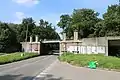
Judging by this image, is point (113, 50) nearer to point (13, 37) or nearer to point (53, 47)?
point (13, 37)

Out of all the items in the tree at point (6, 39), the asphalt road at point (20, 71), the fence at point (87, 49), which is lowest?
the asphalt road at point (20, 71)

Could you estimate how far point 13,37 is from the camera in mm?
110375

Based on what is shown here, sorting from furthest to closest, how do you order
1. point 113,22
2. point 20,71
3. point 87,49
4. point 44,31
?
point 44,31 < point 113,22 < point 87,49 < point 20,71

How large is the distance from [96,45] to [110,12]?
88.1 feet

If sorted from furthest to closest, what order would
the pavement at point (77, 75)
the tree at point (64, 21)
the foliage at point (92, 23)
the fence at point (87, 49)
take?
1. the tree at point (64, 21)
2. the foliage at point (92, 23)
3. the fence at point (87, 49)
4. the pavement at point (77, 75)

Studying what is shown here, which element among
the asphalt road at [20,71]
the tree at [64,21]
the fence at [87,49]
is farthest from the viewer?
the tree at [64,21]

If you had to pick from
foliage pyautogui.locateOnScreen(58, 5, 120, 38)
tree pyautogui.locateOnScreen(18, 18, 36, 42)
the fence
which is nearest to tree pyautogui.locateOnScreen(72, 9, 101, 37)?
foliage pyautogui.locateOnScreen(58, 5, 120, 38)

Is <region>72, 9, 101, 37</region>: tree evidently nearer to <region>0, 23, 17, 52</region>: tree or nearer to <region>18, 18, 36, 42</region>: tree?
<region>0, 23, 17, 52</region>: tree

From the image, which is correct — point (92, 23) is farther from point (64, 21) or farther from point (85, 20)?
point (64, 21)

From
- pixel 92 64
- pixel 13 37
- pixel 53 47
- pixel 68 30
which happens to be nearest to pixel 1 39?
pixel 13 37

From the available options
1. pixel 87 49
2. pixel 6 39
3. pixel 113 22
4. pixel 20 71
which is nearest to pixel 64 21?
pixel 6 39

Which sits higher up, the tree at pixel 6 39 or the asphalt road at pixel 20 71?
the tree at pixel 6 39

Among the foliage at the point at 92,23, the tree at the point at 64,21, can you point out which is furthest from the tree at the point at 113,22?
the tree at the point at 64,21

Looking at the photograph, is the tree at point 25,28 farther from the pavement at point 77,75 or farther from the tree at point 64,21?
the pavement at point 77,75
